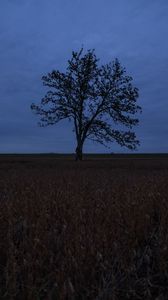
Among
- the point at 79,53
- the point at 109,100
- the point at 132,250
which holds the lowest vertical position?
the point at 132,250

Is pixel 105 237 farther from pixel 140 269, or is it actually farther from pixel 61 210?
pixel 61 210

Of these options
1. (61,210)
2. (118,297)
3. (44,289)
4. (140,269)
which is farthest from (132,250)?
(61,210)

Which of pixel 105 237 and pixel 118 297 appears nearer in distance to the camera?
pixel 118 297

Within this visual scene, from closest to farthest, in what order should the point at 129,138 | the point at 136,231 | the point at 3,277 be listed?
the point at 3,277 < the point at 136,231 < the point at 129,138

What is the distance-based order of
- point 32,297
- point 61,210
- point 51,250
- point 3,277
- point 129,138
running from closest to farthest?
1. point 32,297
2. point 3,277
3. point 51,250
4. point 61,210
5. point 129,138

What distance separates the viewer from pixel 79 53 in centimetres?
4538

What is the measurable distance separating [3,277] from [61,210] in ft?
6.34

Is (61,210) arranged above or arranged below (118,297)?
above

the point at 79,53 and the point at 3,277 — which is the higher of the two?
the point at 79,53

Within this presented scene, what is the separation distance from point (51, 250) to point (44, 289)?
0.62 metres

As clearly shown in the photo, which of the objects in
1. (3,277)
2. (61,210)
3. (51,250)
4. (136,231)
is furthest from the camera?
(61,210)

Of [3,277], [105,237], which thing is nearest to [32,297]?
[3,277]

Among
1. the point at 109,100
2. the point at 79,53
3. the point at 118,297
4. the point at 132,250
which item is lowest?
the point at 118,297

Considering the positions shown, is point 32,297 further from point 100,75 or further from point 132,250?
point 100,75
